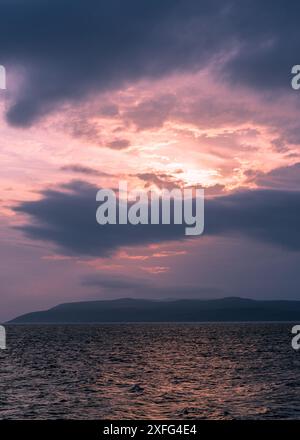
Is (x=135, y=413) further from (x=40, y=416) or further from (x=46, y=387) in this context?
(x=46, y=387)

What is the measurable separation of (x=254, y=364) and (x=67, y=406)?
41.0 meters

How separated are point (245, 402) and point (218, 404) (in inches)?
89.3

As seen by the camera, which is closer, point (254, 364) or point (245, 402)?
point (245, 402)

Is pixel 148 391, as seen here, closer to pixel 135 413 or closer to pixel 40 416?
pixel 135 413
